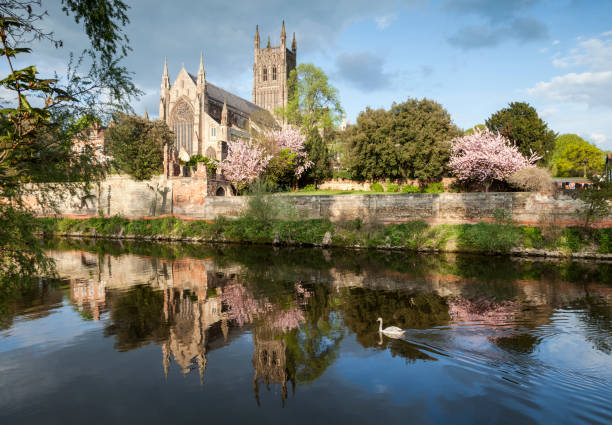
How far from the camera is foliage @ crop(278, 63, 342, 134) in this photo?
3791 cm

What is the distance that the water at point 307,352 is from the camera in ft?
16.5

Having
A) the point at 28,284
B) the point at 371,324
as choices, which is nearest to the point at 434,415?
the point at 371,324

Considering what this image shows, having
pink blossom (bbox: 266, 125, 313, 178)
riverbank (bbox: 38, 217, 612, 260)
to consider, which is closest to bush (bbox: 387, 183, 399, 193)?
pink blossom (bbox: 266, 125, 313, 178)

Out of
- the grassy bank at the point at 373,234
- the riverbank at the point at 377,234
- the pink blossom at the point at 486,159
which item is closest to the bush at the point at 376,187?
the pink blossom at the point at 486,159

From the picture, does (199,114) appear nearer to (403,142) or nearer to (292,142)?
(292,142)

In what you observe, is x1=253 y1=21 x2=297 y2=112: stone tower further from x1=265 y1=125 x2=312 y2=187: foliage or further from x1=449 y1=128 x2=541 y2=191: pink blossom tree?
x1=449 y1=128 x2=541 y2=191: pink blossom tree

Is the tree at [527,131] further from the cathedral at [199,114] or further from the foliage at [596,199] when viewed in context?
the cathedral at [199,114]

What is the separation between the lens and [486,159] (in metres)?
28.9

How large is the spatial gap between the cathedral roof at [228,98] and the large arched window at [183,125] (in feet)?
12.9

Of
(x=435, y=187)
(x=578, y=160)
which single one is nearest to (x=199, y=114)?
(x=435, y=187)

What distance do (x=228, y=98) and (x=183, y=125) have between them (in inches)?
414

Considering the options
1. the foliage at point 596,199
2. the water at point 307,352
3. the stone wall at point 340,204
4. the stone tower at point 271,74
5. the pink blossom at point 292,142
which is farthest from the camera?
the stone tower at point 271,74

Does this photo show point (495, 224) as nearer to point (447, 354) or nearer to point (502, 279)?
point (502, 279)

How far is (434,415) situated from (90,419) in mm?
4271
